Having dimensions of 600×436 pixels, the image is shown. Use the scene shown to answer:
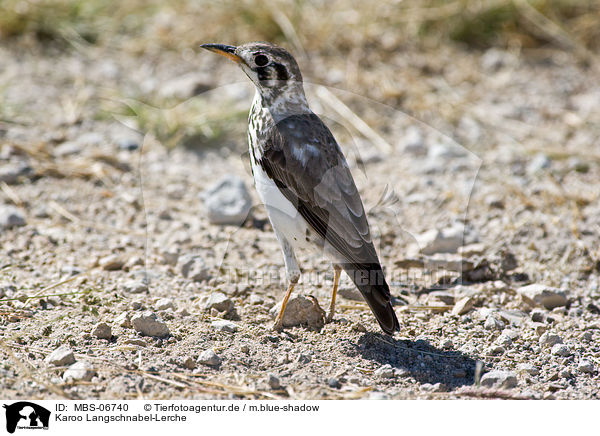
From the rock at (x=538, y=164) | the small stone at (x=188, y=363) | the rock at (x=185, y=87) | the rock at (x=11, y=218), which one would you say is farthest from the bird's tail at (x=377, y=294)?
the rock at (x=185, y=87)

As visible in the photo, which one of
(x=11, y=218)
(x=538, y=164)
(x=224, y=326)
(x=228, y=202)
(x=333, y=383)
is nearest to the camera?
(x=333, y=383)

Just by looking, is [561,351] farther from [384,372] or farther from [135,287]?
[135,287]

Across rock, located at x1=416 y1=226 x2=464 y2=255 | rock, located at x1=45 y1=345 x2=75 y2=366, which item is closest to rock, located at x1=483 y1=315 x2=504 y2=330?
rock, located at x1=416 y1=226 x2=464 y2=255

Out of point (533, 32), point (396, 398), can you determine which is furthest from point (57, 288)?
point (533, 32)

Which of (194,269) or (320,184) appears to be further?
(194,269)

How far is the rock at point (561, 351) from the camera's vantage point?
171 inches

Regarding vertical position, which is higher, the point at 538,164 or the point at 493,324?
the point at 538,164

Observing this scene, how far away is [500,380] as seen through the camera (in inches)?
158

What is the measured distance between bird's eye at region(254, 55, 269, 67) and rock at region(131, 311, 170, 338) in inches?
69.9

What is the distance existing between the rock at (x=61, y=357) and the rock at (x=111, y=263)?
1.27 m

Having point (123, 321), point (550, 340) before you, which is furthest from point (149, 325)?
point (550, 340)

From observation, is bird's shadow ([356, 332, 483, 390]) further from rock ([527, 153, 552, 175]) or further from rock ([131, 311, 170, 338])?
rock ([527, 153, 552, 175])

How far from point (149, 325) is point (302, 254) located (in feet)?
5.51
